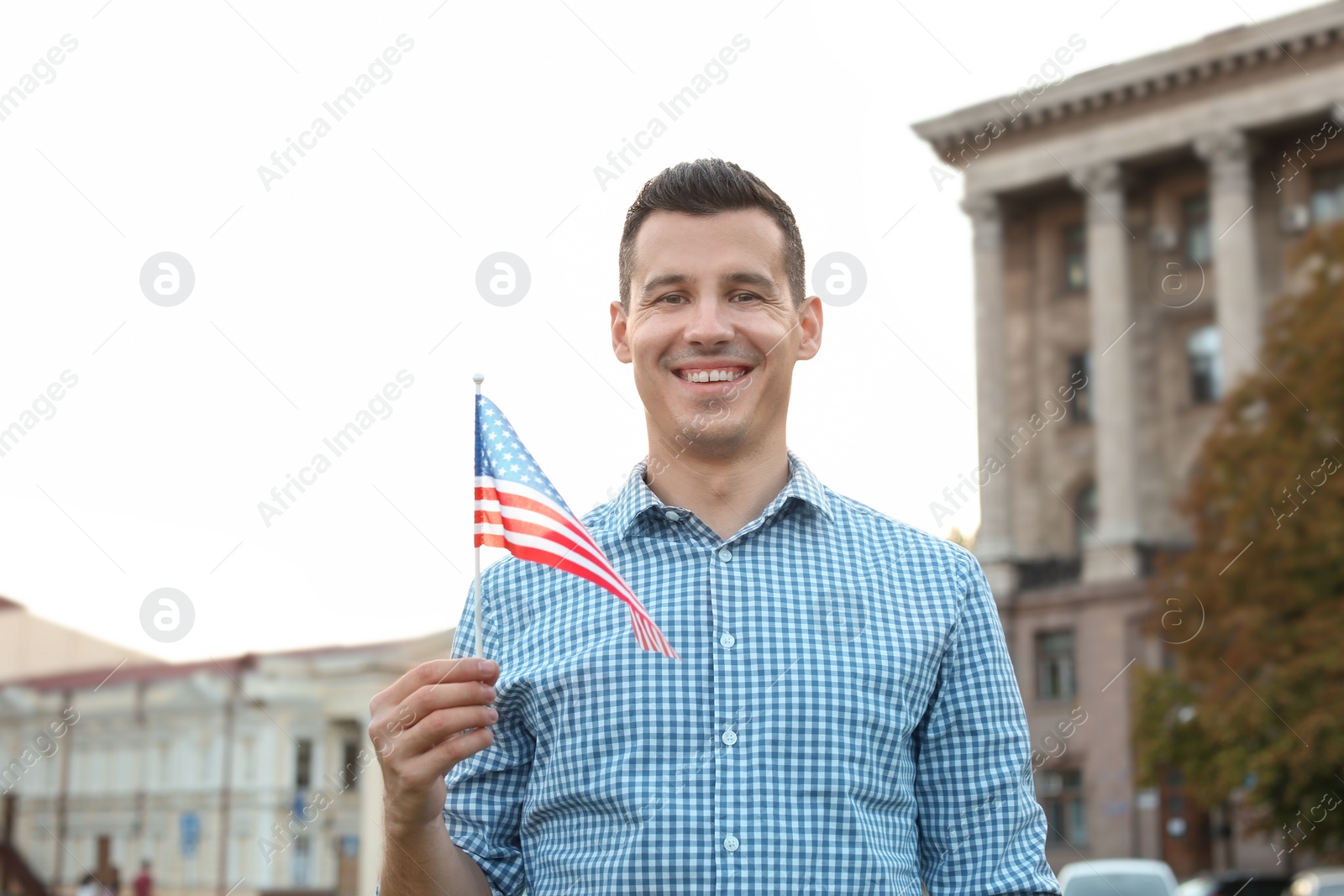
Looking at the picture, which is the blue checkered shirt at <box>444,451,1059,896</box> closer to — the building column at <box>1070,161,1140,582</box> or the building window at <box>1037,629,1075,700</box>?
the building window at <box>1037,629,1075,700</box>

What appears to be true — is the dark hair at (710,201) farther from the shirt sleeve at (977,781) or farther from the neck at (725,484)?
the shirt sleeve at (977,781)

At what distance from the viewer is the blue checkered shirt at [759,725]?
305 cm

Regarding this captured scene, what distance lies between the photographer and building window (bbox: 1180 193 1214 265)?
1954 inches

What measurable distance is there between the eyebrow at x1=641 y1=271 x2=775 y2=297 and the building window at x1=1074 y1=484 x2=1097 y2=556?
157 ft

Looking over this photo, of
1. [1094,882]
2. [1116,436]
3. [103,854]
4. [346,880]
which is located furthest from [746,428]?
[103,854]

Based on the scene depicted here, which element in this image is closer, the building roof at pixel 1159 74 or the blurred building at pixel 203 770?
the building roof at pixel 1159 74

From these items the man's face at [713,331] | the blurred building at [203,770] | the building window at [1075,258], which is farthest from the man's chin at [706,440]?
the building window at [1075,258]

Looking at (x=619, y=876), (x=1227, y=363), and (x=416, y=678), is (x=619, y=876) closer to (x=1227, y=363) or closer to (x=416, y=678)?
(x=416, y=678)

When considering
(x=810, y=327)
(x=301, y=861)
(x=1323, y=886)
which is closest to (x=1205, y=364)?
(x=1323, y=886)

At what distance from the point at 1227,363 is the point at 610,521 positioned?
44.9 m

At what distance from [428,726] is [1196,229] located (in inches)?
1980

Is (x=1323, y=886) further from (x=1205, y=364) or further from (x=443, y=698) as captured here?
(x=1205, y=364)

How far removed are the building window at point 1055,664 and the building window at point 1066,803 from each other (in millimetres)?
2458

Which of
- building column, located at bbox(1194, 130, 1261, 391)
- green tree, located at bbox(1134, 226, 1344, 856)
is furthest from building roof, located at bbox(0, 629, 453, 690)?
green tree, located at bbox(1134, 226, 1344, 856)
